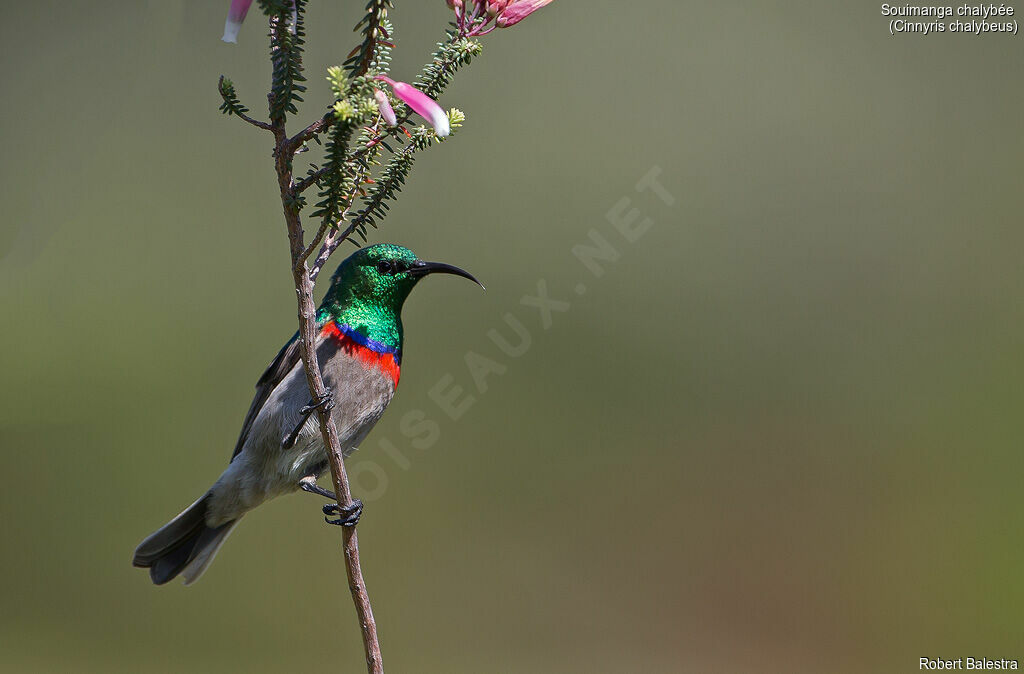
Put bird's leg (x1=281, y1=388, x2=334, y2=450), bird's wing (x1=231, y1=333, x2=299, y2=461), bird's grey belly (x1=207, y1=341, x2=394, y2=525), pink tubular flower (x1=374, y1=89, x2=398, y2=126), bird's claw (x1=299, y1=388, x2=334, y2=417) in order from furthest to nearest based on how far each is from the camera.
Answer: bird's wing (x1=231, y1=333, x2=299, y2=461) < bird's grey belly (x1=207, y1=341, x2=394, y2=525) < bird's leg (x1=281, y1=388, x2=334, y2=450) < bird's claw (x1=299, y1=388, x2=334, y2=417) < pink tubular flower (x1=374, y1=89, x2=398, y2=126)

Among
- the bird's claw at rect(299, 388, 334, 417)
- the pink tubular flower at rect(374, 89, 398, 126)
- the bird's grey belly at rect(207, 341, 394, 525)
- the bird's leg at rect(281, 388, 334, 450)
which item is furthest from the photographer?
the bird's grey belly at rect(207, 341, 394, 525)

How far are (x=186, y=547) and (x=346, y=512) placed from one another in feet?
3.52

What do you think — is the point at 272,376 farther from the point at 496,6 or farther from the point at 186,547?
the point at 496,6

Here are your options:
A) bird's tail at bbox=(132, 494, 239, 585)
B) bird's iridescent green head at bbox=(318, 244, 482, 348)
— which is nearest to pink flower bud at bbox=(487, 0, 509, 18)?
A: bird's iridescent green head at bbox=(318, 244, 482, 348)

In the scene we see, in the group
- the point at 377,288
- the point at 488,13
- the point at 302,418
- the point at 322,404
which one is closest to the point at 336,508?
the point at 302,418

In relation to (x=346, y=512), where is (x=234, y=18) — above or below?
above

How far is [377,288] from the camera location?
220 centimetres

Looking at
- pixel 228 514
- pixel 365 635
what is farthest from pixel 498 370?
pixel 365 635

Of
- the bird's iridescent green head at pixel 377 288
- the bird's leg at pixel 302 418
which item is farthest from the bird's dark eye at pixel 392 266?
the bird's leg at pixel 302 418

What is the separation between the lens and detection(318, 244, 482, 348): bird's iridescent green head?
219 centimetres

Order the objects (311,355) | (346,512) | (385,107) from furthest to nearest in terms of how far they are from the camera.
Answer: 1. (346,512)
2. (311,355)
3. (385,107)

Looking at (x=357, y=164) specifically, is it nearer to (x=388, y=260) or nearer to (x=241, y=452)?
(x=388, y=260)

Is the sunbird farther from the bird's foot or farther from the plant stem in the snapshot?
the plant stem

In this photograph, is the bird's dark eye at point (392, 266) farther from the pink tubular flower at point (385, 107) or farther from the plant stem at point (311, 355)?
the pink tubular flower at point (385, 107)
